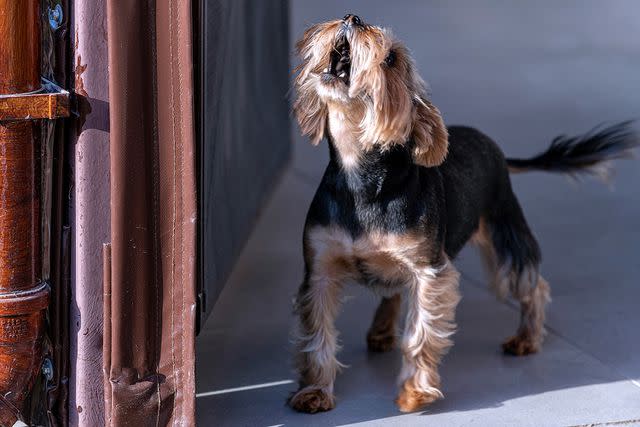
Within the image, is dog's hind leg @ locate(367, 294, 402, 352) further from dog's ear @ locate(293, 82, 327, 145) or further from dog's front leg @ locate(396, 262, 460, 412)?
dog's ear @ locate(293, 82, 327, 145)

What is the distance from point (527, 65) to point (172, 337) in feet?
24.5

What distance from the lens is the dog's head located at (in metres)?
3.42

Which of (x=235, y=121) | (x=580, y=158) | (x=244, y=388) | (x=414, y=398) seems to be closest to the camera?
(x=414, y=398)

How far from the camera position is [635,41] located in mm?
10984

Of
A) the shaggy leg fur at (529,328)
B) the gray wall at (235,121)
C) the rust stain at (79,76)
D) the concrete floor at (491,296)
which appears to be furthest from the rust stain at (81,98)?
the shaggy leg fur at (529,328)

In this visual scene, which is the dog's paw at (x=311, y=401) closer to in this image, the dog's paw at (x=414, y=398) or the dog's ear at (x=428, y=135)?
the dog's paw at (x=414, y=398)

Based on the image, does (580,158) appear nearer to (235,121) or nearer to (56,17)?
(235,121)

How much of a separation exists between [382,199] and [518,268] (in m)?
1.03

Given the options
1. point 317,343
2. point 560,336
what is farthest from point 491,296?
point 317,343

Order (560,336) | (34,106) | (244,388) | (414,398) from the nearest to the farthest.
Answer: (34,106) < (414,398) < (244,388) < (560,336)

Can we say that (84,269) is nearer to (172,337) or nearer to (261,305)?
(172,337)

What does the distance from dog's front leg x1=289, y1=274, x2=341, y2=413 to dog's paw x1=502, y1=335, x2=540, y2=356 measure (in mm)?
897

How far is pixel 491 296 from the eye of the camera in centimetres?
529

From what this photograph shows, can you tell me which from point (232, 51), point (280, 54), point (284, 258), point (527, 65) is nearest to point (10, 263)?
point (232, 51)
